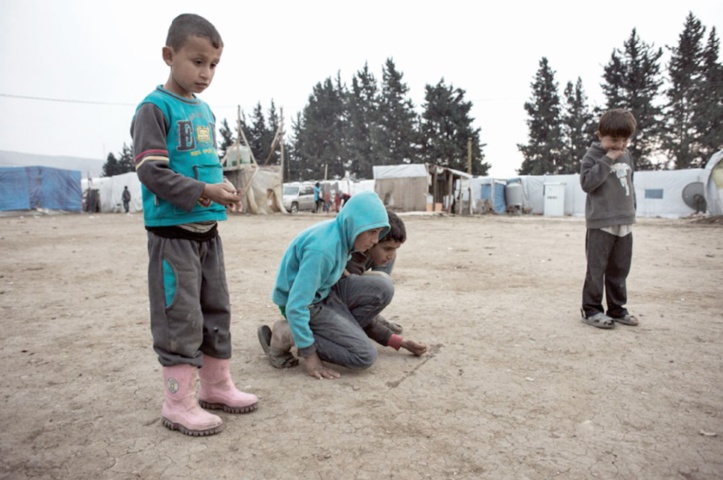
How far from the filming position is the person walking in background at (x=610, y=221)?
3.17m

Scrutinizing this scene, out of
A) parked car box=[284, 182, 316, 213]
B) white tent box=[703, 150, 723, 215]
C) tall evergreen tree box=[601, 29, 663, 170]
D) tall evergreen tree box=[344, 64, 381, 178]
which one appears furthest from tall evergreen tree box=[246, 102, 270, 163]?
white tent box=[703, 150, 723, 215]

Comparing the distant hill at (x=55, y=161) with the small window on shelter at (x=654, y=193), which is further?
the distant hill at (x=55, y=161)

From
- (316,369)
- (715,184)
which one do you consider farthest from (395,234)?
(715,184)

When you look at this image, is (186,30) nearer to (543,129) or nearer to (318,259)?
(318,259)

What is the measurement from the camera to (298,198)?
27.2 metres

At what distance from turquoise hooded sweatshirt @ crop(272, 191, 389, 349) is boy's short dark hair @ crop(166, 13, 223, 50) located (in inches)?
37.6

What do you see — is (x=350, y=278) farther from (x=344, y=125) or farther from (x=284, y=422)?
(x=344, y=125)

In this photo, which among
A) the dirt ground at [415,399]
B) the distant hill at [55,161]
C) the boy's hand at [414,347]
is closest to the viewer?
the dirt ground at [415,399]

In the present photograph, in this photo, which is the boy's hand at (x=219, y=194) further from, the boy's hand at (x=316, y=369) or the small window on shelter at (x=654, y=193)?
the small window on shelter at (x=654, y=193)

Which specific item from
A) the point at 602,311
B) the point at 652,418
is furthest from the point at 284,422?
the point at 602,311

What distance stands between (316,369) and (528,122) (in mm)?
43742

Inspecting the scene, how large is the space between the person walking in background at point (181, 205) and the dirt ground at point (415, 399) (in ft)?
0.67

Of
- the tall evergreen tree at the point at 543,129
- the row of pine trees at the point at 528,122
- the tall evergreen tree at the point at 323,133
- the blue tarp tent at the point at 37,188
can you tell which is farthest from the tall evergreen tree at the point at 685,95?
the blue tarp tent at the point at 37,188

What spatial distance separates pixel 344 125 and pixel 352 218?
54.5m
